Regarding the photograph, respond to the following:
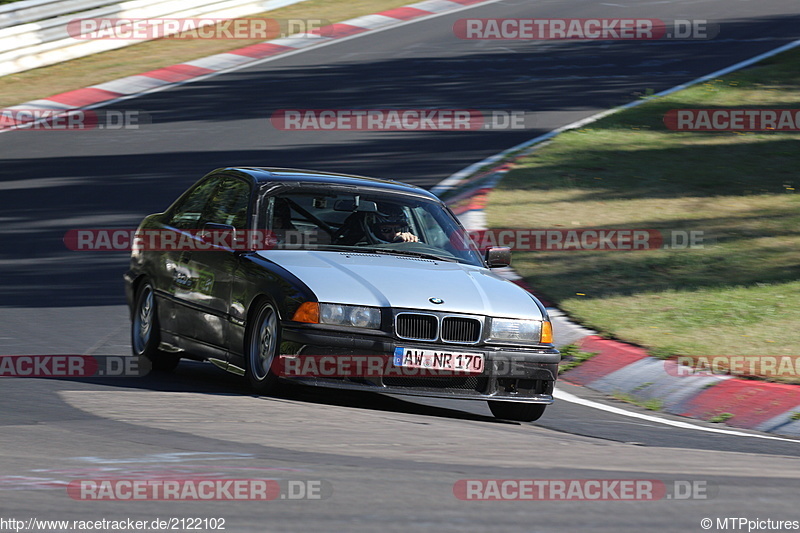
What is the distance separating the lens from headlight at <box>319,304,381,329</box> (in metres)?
7.86

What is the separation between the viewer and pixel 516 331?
817cm

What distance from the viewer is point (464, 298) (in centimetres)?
813

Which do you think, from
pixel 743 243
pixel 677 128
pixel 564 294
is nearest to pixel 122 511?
pixel 564 294

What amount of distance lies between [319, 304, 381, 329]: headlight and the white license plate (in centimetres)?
23

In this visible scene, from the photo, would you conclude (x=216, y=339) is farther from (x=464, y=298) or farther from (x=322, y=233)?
(x=464, y=298)

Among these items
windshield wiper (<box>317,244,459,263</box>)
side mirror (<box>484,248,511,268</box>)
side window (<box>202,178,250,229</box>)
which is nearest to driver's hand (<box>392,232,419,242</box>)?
windshield wiper (<box>317,244,459,263</box>)

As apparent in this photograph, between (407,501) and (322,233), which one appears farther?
(322,233)

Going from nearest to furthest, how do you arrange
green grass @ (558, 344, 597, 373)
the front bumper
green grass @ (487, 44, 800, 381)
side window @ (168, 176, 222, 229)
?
the front bumper
side window @ (168, 176, 222, 229)
green grass @ (558, 344, 597, 373)
green grass @ (487, 44, 800, 381)

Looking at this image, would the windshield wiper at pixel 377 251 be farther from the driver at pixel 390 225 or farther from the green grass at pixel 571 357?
the green grass at pixel 571 357

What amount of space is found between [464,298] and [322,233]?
1.35m

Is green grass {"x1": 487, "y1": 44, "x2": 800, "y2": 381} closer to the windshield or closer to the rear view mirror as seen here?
the windshield

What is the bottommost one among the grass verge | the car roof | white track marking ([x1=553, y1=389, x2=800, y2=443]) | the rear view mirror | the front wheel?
white track marking ([x1=553, y1=389, x2=800, y2=443])

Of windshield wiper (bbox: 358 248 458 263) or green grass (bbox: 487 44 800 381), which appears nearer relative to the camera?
windshield wiper (bbox: 358 248 458 263)

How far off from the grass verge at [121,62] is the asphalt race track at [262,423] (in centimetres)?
285
